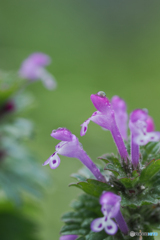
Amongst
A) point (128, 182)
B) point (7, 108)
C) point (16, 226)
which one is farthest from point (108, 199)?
point (16, 226)

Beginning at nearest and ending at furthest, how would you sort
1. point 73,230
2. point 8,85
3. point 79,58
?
point 73,230, point 8,85, point 79,58

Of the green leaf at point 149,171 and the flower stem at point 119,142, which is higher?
the flower stem at point 119,142

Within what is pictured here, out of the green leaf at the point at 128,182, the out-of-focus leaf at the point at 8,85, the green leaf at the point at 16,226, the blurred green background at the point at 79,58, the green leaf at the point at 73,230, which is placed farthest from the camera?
the blurred green background at the point at 79,58

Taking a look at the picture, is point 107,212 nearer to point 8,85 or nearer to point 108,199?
point 108,199

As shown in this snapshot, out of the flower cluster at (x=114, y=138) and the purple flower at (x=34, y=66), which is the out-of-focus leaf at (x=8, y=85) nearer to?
the purple flower at (x=34, y=66)

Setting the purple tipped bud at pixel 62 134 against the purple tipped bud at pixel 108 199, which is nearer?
the purple tipped bud at pixel 108 199

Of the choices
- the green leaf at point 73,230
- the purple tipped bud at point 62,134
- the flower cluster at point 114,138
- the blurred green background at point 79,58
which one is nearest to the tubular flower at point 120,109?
the flower cluster at point 114,138

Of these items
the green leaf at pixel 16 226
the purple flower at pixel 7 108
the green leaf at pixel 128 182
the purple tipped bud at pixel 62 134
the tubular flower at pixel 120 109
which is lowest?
the green leaf at pixel 128 182
